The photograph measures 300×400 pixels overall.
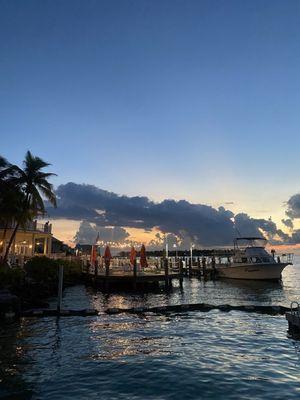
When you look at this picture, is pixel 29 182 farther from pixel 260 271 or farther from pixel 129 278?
pixel 260 271

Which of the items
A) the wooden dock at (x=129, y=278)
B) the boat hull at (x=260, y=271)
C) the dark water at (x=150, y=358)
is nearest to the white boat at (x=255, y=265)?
the boat hull at (x=260, y=271)

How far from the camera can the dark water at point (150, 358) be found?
463 inches

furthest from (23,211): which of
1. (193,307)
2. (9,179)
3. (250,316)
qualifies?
(250,316)

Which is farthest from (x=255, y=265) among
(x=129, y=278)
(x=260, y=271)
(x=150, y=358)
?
(x=150, y=358)

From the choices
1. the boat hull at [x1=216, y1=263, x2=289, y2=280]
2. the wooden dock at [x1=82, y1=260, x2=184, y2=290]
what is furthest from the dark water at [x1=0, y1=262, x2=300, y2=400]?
the boat hull at [x1=216, y1=263, x2=289, y2=280]

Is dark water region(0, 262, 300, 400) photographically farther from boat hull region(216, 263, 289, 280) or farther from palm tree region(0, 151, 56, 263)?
boat hull region(216, 263, 289, 280)

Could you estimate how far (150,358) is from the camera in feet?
49.8

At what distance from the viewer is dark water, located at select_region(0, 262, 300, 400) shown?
1175cm

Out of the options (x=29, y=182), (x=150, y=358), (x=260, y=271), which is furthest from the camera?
(x=260, y=271)

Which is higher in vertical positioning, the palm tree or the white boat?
the palm tree

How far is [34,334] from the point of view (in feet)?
64.0

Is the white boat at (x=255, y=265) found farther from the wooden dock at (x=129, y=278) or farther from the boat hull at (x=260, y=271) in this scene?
the wooden dock at (x=129, y=278)

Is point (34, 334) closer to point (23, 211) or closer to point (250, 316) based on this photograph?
point (250, 316)

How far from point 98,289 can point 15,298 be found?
19.6m
